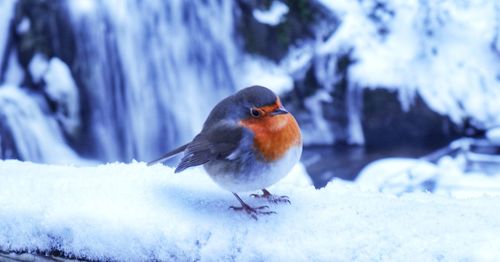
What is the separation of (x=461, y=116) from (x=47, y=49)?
488 centimetres

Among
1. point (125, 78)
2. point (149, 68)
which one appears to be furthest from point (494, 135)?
point (125, 78)

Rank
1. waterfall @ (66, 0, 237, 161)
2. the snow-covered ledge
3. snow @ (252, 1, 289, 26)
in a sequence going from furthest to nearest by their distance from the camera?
snow @ (252, 1, 289, 26) → waterfall @ (66, 0, 237, 161) → the snow-covered ledge

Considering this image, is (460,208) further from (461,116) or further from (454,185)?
(461,116)

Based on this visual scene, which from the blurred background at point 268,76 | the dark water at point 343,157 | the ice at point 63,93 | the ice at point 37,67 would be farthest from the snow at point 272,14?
the ice at point 37,67

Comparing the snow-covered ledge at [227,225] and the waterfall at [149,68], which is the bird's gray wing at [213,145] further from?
the waterfall at [149,68]

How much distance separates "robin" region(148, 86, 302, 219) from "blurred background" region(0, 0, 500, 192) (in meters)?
4.60

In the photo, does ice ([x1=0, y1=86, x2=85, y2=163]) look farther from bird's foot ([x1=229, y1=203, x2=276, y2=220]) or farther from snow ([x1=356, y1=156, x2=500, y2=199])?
bird's foot ([x1=229, y1=203, x2=276, y2=220])

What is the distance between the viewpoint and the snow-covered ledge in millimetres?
1375

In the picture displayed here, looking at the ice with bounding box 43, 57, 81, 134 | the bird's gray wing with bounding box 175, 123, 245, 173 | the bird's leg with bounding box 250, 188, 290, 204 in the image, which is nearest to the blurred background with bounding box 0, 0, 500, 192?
the ice with bounding box 43, 57, 81, 134

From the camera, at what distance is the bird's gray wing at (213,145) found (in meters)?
1.74

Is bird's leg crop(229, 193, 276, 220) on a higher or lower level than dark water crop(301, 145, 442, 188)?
higher

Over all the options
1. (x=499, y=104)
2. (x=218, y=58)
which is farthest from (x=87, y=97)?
(x=499, y=104)

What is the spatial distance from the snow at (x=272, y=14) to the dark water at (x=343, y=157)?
1.59 metres

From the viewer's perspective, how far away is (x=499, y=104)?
7633 millimetres
